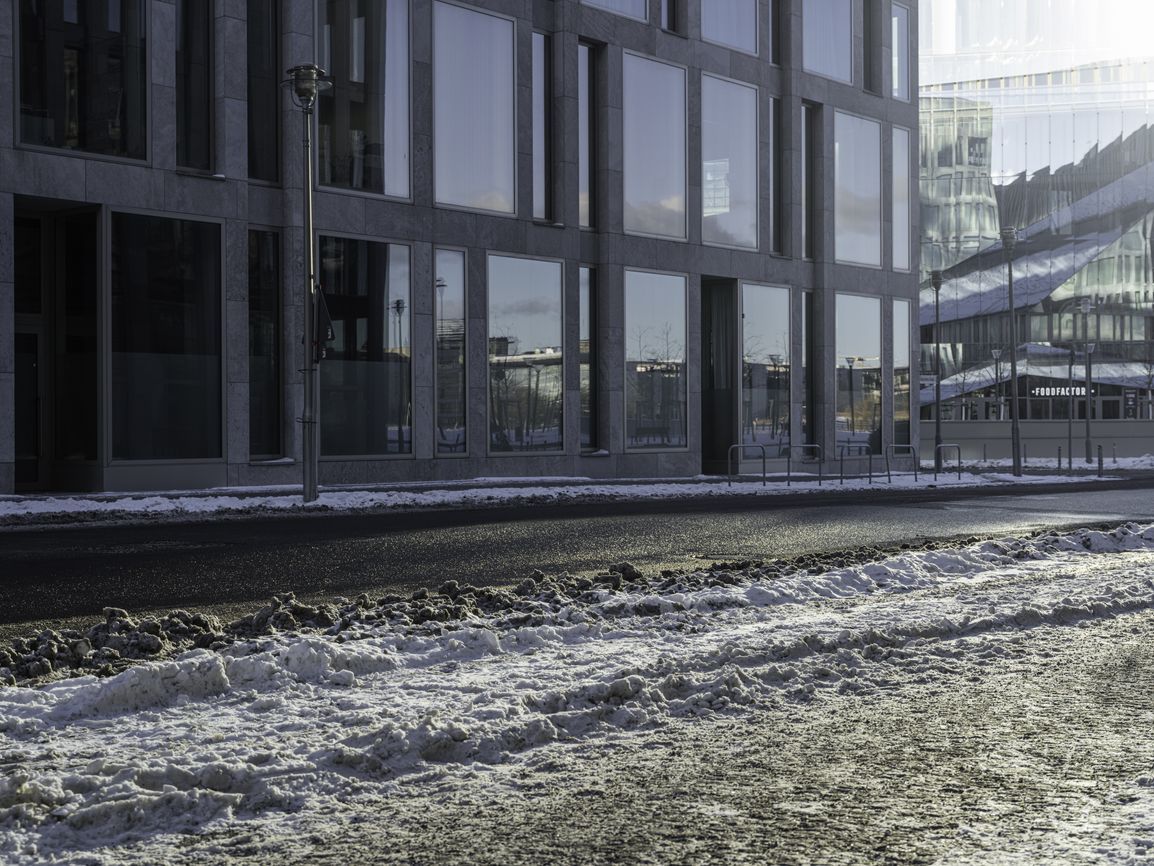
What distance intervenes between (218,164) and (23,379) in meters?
4.84

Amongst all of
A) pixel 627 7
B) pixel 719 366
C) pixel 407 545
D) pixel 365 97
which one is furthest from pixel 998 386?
pixel 407 545

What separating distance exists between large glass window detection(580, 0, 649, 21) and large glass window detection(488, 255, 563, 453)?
6143mm

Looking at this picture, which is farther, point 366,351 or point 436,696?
point 366,351

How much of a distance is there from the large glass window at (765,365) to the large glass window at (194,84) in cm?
1515

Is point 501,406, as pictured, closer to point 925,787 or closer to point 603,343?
point 603,343

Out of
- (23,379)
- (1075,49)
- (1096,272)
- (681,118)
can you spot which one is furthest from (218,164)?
(1075,49)

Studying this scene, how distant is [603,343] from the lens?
103ft

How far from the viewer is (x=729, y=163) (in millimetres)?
34844

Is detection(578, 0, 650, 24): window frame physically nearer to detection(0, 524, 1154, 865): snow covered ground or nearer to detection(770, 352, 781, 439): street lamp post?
detection(770, 352, 781, 439): street lamp post

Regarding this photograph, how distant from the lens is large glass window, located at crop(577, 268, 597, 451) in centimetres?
3088

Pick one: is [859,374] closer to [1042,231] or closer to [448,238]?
[448,238]

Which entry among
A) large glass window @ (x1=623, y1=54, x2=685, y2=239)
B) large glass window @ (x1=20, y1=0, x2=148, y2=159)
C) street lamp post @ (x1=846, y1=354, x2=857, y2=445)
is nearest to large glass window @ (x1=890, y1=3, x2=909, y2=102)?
street lamp post @ (x1=846, y1=354, x2=857, y2=445)

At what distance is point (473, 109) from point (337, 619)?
72.6 ft

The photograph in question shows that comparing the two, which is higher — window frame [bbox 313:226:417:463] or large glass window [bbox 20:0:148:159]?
large glass window [bbox 20:0:148:159]
